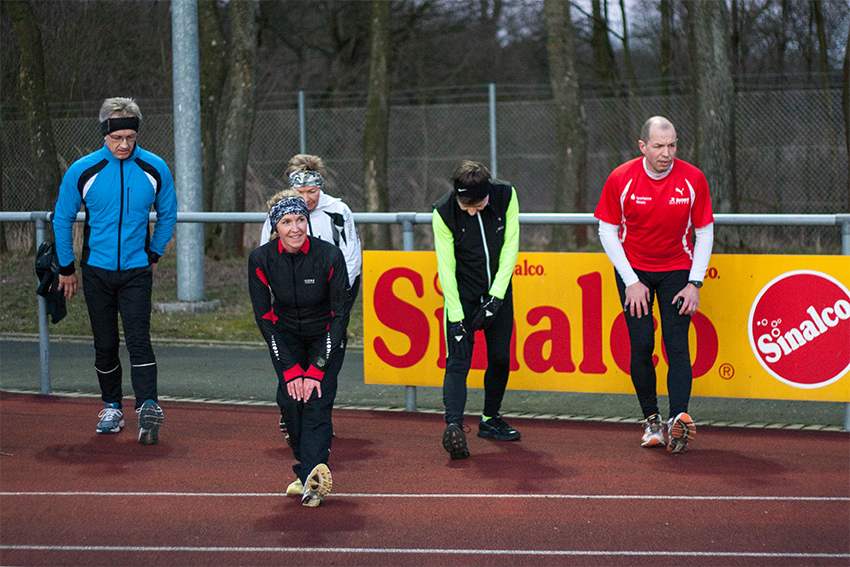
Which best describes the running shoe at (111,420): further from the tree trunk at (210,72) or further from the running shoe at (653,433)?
the tree trunk at (210,72)

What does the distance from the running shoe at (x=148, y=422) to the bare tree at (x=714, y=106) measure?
9874mm

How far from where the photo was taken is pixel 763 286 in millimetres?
6602

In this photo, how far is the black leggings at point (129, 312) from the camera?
658 centimetres

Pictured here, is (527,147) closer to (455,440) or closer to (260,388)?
(260,388)

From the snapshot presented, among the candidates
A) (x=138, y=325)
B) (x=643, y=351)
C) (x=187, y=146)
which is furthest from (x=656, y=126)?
(x=187, y=146)

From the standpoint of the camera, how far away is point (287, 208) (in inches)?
203

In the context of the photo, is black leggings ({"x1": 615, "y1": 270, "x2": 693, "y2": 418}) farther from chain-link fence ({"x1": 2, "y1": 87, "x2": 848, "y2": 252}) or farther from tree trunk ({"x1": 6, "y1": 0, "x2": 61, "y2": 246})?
tree trunk ({"x1": 6, "y1": 0, "x2": 61, "y2": 246})

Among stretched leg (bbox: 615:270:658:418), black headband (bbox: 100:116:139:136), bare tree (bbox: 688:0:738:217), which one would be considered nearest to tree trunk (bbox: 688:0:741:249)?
bare tree (bbox: 688:0:738:217)

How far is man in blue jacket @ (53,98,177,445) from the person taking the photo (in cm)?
645

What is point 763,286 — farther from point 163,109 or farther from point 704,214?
point 163,109

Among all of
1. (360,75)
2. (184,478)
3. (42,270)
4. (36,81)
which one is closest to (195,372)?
(42,270)


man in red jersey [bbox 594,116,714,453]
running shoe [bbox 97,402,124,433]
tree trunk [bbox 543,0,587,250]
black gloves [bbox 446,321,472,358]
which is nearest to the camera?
man in red jersey [bbox 594,116,714,453]

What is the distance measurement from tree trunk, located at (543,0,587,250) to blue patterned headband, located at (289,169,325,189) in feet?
40.7

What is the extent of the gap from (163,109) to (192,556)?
20043mm
